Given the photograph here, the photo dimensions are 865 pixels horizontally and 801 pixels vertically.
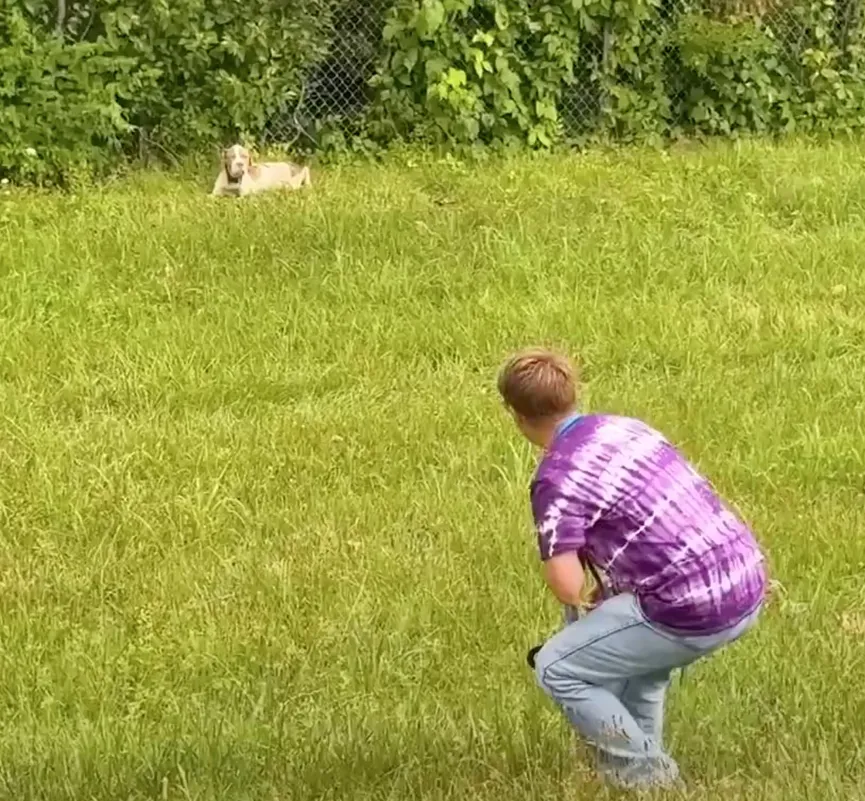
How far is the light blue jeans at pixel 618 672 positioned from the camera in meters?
3.51

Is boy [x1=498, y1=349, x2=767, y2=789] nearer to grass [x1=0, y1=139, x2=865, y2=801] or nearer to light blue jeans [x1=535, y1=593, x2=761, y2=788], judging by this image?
light blue jeans [x1=535, y1=593, x2=761, y2=788]

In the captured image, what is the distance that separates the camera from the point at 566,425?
3.54m

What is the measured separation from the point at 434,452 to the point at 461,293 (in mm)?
2170

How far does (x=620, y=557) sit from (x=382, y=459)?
2972mm

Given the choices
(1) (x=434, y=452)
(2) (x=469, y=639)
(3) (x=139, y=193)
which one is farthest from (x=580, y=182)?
(2) (x=469, y=639)

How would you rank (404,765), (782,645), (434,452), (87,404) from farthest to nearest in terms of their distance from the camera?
(87,404) < (434,452) < (782,645) < (404,765)

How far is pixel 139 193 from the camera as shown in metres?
10.4

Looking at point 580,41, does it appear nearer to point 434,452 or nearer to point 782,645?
point 434,452

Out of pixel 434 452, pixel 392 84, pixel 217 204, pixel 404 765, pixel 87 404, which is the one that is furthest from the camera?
pixel 392 84

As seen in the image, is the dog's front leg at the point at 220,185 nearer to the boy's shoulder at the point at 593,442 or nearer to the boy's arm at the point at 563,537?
the boy's shoulder at the point at 593,442

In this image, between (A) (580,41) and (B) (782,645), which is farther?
(A) (580,41)

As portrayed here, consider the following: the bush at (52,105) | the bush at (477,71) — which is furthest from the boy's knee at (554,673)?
the bush at (477,71)

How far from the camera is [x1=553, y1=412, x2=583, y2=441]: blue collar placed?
3.52 meters

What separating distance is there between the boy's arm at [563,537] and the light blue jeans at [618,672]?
0.17m
